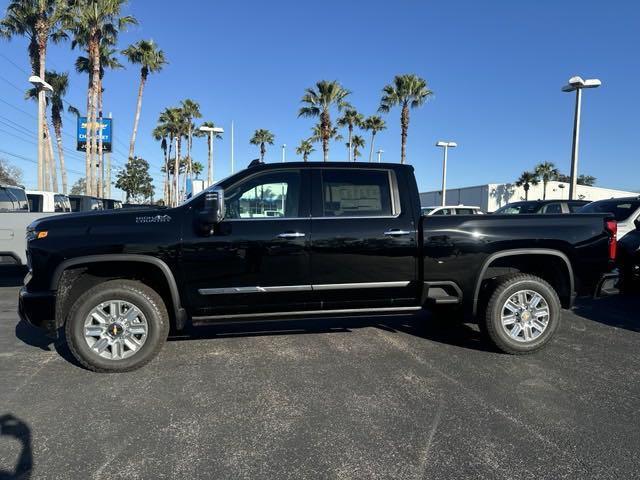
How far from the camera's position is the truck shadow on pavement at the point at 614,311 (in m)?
6.26

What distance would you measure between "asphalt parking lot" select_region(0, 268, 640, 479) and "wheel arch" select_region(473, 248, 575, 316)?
2.06 ft

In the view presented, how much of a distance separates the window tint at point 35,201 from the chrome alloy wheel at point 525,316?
423 inches

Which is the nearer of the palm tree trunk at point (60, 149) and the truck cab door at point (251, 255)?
the truck cab door at point (251, 255)

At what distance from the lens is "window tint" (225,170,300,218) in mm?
4547

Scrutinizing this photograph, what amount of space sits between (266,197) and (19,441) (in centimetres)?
283

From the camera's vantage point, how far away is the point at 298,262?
4.50 metres

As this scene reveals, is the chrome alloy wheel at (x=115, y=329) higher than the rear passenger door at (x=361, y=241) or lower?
lower

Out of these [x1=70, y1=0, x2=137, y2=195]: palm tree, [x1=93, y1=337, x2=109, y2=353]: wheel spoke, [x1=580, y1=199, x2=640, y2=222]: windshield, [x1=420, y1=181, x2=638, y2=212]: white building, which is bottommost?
[x1=93, y1=337, x2=109, y2=353]: wheel spoke

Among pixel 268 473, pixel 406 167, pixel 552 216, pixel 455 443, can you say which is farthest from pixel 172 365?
pixel 552 216

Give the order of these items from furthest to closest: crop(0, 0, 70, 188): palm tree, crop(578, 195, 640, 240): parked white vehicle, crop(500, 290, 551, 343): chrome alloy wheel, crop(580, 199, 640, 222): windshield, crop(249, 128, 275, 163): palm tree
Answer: crop(249, 128, 275, 163): palm tree < crop(0, 0, 70, 188): palm tree < crop(580, 199, 640, 222): windshield < crop(578, 195, 640, 240): parked white vehicle < crop(500, 290, 551, 343): chrome alloy wheel

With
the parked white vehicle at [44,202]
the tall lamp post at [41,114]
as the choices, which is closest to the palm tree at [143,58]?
the tall lamp post at [41,114]

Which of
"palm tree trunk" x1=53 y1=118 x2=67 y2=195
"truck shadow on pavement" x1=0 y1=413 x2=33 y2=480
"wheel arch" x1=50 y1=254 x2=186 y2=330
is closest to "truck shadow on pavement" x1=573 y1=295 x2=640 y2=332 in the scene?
"wheel arch" x1=50 y1=254 x2=186 y2=330

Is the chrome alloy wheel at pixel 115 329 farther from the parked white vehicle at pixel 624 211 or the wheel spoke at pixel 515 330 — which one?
the parked white vehicle at pixel 624 211

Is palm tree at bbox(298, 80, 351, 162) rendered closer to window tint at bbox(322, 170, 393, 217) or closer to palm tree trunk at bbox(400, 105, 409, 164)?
palm tree trunk at bbox(400, 105, 409, 164)
